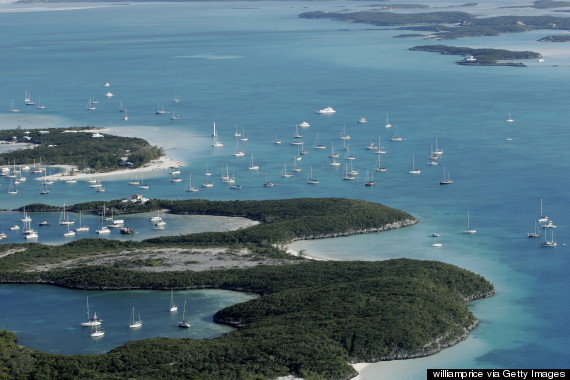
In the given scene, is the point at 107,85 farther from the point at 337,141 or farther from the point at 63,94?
the point at 337,141

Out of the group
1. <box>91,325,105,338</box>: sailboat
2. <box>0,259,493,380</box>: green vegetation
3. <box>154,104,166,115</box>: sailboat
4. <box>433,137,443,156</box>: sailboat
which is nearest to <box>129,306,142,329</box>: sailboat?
<box>91,325,105,338</box>: sailboat

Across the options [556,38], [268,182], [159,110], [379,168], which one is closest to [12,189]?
[268,182]

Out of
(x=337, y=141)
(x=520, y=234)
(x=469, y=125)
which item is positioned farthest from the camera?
(x=469, y=125)

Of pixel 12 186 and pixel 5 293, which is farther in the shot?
pixel 12 186

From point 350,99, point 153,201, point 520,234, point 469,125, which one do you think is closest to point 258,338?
point 520,234

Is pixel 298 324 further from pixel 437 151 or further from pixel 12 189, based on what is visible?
pixel 437 151

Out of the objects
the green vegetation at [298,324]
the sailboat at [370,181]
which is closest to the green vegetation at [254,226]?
the green vegetation at [298,324]
